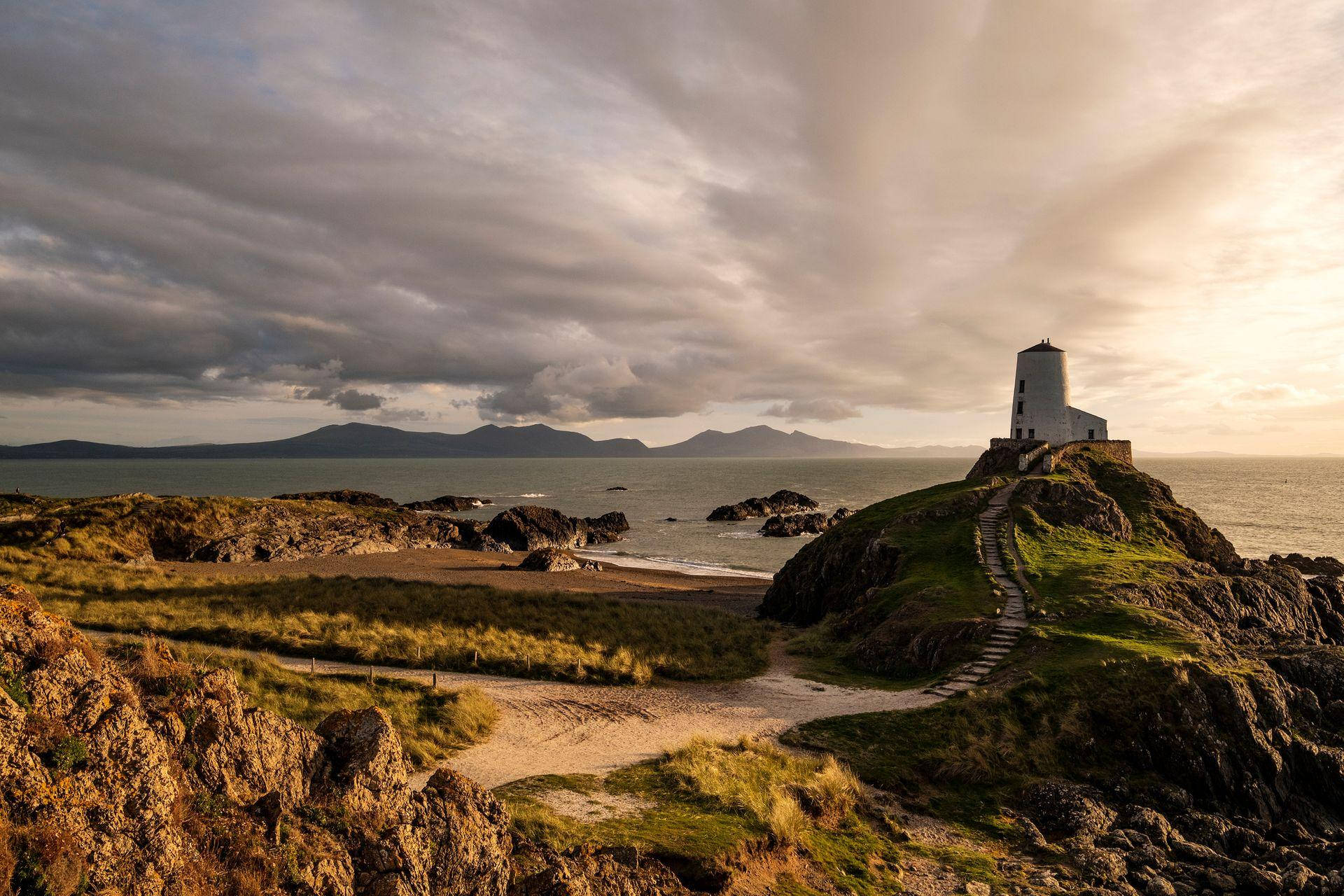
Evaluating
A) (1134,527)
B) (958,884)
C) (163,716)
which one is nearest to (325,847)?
(163,716)

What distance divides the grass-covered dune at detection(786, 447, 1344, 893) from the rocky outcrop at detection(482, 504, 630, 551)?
55735 mm

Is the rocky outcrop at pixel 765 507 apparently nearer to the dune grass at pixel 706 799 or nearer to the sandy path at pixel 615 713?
the sandy path at pixel 615 713

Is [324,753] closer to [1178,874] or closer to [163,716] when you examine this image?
[163,716]

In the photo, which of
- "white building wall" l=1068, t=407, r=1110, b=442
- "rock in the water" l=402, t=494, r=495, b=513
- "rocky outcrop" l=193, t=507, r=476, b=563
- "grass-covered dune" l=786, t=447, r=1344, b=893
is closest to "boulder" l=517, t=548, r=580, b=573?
"rocky outcrop" l=193, t=507, r=476, b=563

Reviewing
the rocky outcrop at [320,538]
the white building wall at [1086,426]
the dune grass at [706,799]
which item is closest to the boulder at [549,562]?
the rocky outcrop at [320,538]

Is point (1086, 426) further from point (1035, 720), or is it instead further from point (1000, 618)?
point (1035, 720)

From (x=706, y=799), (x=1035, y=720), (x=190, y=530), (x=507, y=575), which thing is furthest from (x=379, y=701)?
(x=190, y=530)

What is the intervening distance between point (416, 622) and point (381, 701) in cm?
1319

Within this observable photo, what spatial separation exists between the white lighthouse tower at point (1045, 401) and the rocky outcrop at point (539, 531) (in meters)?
51.5

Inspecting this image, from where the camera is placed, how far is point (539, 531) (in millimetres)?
82938

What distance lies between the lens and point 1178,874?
1491cm

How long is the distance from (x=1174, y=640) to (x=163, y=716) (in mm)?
29969

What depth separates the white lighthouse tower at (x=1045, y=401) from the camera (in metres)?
62.9

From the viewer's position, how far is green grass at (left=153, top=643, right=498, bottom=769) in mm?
18297
